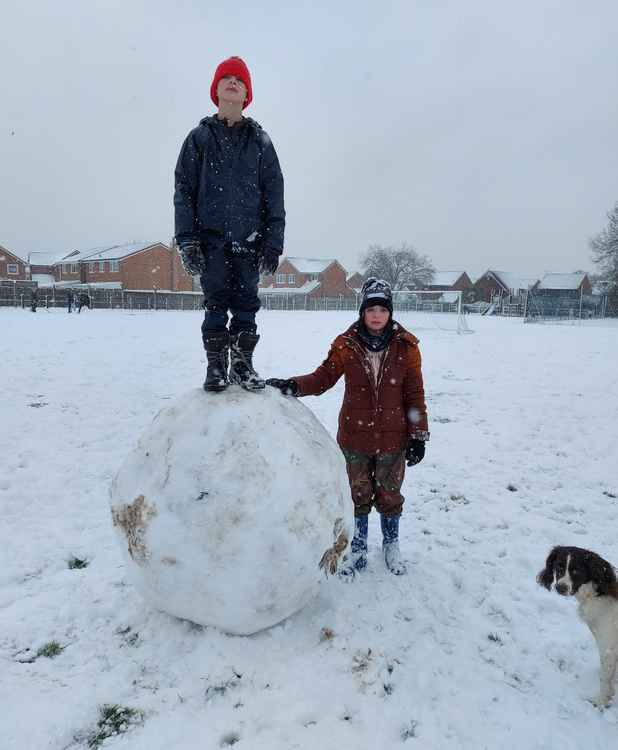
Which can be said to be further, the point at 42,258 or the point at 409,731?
the point at 42,258

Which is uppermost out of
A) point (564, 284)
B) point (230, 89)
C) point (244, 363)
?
point (564, 284)

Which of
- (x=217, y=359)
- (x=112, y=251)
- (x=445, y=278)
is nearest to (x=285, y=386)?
(x=217, y=359)

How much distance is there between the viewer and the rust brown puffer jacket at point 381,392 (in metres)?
3.65

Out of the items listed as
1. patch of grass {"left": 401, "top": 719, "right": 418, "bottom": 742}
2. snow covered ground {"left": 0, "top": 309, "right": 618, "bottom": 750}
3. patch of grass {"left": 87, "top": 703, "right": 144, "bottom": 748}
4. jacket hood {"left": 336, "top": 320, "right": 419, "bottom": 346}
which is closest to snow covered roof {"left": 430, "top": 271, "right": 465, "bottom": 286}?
snow covered ground {"left": 0, "top": 309, "right": 618, "bottom": 750}

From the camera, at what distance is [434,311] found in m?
44.8

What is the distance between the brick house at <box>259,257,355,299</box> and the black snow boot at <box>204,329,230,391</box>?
64416mm

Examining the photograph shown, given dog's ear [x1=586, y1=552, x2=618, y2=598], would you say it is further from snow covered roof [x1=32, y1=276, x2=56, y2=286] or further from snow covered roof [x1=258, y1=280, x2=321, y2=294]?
snow covered roof [x1=32, y1=276, x2=56, y2=286]

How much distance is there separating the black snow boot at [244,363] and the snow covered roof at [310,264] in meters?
66.2

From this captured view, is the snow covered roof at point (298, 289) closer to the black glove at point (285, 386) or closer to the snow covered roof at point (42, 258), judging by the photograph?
the snow covered roof at point (42, 258)

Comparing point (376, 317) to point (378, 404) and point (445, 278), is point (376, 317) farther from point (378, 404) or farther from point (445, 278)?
point (445, 278)

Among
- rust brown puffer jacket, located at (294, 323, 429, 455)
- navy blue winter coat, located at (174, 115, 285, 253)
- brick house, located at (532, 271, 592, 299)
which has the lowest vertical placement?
rust brown puffer jacket, located at (294, 323, 429, 455)

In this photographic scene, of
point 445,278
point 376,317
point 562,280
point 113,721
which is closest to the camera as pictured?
point 113,721

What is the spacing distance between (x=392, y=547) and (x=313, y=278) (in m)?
66.7

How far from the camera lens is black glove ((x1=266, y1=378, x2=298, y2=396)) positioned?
11.4 ft
